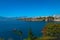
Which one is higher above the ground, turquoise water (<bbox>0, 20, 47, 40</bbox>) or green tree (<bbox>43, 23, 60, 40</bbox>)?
green tree (<bbox>43, 23, 60, 40</bbox>)

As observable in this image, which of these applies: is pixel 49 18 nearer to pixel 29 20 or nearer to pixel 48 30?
pixel 29 20

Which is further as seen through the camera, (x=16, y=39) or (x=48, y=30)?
(x=16, y=39)

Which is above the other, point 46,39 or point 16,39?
point 46,39

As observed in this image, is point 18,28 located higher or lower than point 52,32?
lower

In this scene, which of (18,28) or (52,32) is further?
(18,28)

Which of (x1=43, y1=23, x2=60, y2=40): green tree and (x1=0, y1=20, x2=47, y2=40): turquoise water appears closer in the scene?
(x1=43, y1=23, x2=60, y2=40): green tree

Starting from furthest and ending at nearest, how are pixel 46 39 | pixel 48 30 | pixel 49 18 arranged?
pixel 49 18
pixel 48 30
pixel 46 39

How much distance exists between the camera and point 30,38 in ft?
28.7

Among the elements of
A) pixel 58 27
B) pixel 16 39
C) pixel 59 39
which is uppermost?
pixel 58 27

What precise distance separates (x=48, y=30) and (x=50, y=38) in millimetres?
575

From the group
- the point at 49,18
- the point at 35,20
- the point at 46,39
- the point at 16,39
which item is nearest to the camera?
the point at 46,39

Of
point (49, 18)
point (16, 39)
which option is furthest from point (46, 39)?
point (49, 18)

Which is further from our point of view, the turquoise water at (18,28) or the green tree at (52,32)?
the turquoise water at (18,28)

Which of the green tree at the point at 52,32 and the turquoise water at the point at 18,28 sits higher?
the green tree at the point at 52,32
